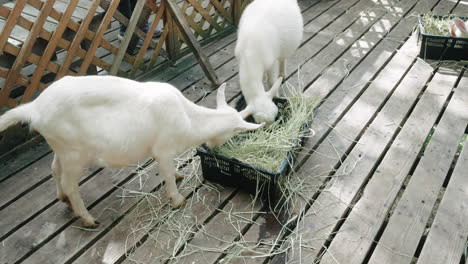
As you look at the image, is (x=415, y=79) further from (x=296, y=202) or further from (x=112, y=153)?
(x=112, y=153)

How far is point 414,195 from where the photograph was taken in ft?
9.64

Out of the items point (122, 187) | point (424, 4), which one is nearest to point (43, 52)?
point (122, 187)

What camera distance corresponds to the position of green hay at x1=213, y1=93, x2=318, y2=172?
291cm

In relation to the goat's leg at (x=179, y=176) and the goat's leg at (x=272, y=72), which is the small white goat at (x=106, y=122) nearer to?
the goat's leg at (x=179, y=176)

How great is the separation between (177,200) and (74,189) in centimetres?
69

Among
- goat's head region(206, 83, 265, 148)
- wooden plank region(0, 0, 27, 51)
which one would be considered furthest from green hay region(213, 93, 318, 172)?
wooden plank region(0, 0, 27, 51)

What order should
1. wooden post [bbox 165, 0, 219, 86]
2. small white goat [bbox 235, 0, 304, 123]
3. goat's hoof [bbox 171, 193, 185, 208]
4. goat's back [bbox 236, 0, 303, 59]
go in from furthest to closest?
wooden post [bbox 165, 0, 219, 86], goat's back [bbox 236, 0, 303, 59], small white goat [bbox 235, 0, 304, 123], goat's hoof [bbox 171, 193, 185, 208]

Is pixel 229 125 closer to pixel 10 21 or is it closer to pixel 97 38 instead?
pixel 97 38

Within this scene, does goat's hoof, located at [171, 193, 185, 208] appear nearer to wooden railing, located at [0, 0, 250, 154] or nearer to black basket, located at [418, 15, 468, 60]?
wooden railing, located at [0, 0, 250, 154]

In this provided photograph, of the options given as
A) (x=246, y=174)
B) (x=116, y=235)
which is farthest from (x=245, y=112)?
(x=116, y=235)

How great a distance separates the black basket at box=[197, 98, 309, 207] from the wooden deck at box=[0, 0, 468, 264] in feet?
0.26

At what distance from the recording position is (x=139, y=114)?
2395 mm

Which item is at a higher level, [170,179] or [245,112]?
[245,112]

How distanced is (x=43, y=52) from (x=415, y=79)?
3.61 metres
